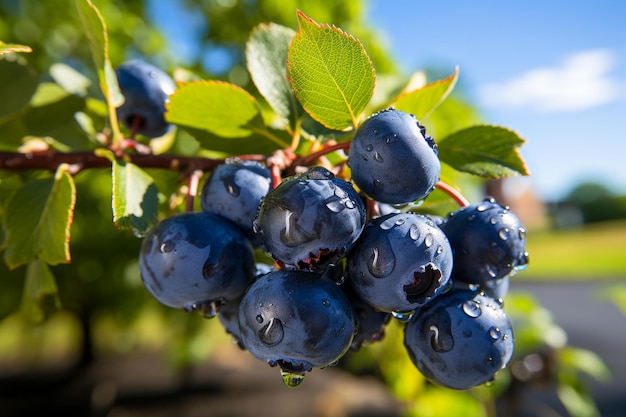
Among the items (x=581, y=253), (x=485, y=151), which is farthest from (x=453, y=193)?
(x=581, y=253)

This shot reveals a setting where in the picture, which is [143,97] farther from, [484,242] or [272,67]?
[484,242]

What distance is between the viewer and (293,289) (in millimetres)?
600

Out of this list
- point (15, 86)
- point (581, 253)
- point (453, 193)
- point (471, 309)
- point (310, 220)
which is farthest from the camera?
point (581, 253)

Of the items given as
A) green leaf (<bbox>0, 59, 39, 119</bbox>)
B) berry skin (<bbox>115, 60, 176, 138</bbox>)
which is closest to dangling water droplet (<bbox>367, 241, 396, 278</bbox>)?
berry skin (<bbox>115, 60, 176, 138</bbox>)

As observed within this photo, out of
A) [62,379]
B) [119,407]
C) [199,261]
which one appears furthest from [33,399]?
[199,261]

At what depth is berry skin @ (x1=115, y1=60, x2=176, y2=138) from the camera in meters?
1.00

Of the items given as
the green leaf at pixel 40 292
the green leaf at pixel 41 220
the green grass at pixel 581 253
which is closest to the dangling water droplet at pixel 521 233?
the green leaf at pixel 41 220

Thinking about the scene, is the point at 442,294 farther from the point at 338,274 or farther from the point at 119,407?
the point at 119,407

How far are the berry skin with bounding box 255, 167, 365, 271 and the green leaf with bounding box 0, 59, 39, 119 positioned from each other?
0.60 metres

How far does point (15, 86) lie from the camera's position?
936mm

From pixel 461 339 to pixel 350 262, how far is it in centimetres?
18

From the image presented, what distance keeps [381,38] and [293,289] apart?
4.57 meters

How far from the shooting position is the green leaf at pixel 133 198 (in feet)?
2.28

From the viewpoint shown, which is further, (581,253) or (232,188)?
(581,253)
